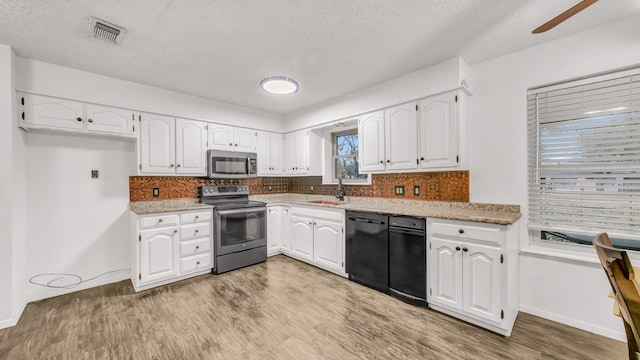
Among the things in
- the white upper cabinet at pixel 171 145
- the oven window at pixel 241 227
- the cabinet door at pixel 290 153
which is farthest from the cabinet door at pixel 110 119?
the cabinet door at pixel 290 153

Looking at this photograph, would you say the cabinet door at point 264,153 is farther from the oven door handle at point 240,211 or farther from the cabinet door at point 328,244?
the cabinet door at point 328,244

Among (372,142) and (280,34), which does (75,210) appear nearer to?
(280,34)

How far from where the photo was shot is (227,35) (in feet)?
7.07

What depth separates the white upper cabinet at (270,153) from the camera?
4.41m

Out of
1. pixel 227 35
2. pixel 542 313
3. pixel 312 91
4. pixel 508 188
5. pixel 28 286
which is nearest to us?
pixel 227 35

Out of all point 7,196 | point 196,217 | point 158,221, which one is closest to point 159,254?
point 158,221

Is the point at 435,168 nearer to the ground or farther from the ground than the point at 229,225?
farther from the ground

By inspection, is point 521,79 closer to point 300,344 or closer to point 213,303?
point 300,344

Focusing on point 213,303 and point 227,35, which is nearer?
point 227,35

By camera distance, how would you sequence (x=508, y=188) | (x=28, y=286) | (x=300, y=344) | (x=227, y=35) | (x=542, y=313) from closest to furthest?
1. (x=300, y=344)
2. (x=227, y=35)
3. (x=542, y=313)
4. (x=508, y=188)
5. (x=28, y=286)

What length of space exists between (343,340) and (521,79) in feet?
9.56

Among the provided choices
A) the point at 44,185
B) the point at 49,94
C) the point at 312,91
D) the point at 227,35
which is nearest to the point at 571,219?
the point at 312,91

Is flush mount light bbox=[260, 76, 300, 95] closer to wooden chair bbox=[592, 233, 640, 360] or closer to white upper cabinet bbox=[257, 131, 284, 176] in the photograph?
white upper cabinet bbox=[257, 131, 284, 176]

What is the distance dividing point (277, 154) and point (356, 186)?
5.33 feet
